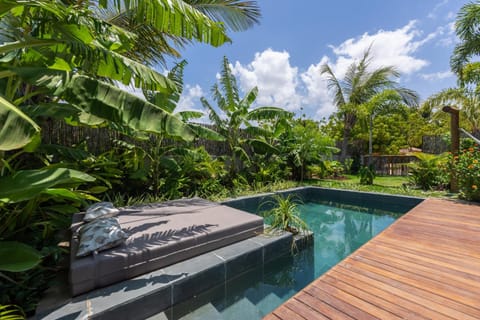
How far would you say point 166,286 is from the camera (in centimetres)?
213

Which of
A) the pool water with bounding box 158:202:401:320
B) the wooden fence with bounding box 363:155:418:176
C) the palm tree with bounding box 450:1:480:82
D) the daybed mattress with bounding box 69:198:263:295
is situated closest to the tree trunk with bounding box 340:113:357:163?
the wooden fence with bounding box 363:155:418:176

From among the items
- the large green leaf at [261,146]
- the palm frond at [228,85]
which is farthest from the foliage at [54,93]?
the large green leaf at [261,146]

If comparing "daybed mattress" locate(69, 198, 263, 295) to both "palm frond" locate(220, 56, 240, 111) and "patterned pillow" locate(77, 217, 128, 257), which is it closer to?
"patterned pillow" locate(77, 217, 128, 257)

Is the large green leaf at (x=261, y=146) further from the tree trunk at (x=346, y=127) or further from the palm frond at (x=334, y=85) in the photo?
the palm frond at (x=334, y=85)

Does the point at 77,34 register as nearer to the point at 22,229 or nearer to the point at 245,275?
the point at 22,229

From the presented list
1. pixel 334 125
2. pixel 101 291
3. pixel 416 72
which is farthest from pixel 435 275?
pixel 334 125

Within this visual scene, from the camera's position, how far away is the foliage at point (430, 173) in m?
6.83

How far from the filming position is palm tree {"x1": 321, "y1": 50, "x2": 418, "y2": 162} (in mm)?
11266

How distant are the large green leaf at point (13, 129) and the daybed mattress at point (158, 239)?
131 cm

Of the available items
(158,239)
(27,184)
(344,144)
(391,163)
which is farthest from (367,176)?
(27,184)

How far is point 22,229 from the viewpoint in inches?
97.7

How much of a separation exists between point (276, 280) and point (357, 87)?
1243 cm

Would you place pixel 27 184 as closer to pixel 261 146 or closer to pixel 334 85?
pixel 261 146

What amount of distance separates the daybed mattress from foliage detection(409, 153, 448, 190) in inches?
284
